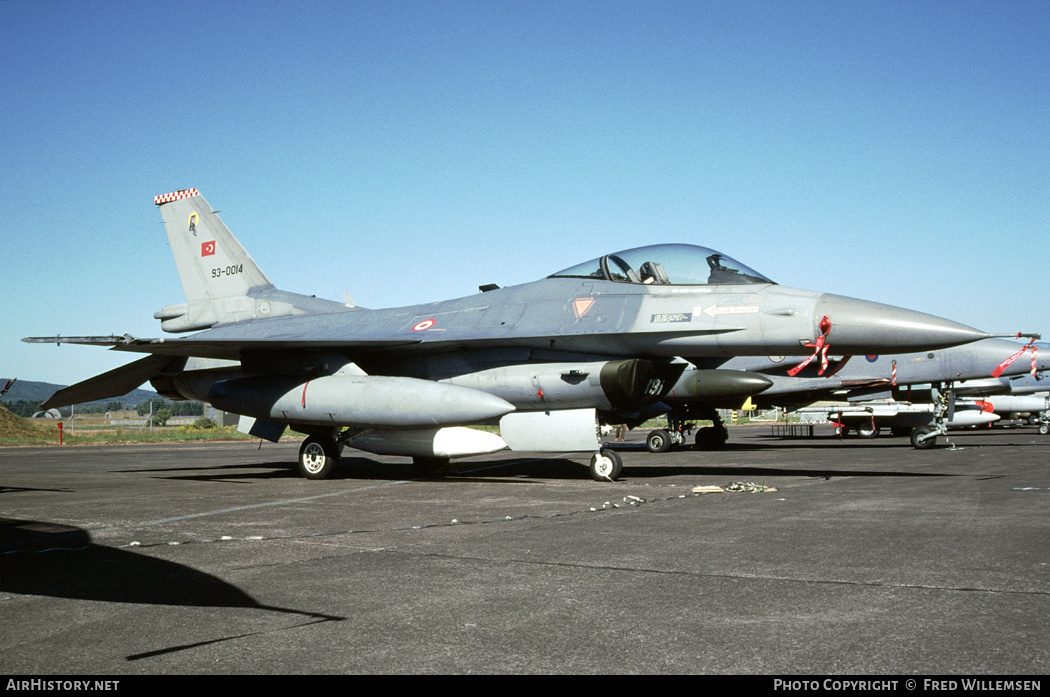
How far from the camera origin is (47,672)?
2990 mm

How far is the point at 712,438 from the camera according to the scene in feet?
73.8

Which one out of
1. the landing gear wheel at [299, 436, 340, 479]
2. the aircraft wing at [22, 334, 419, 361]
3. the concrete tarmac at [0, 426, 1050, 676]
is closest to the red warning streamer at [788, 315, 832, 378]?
the concrete tarmac at [0, 426, 1050, 676]

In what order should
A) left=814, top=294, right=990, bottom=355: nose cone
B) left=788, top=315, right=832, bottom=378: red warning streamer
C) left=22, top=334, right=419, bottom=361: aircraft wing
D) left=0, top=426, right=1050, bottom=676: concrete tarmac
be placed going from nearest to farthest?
left=0, top=426, right=1050, bottom=676: concrete tarmac, left=814, top=294, right=990, bottom=355: nose cone, left=788, top=315, right=832, bottom=378: red warning streamer, left=22, top=334, right=419, bottom=361: aircraft wing

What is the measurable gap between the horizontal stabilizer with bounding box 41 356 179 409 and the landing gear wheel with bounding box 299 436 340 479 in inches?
129

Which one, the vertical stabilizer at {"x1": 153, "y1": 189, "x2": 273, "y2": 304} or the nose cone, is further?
the vertical stabilizer at {"x1": 153, "y1": 189, "x2": 273, "y2": 304}

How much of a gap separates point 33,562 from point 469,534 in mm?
2952

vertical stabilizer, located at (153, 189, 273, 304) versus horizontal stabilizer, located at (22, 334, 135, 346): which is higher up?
vertical stabilizer, located at (153, 189, 273, 304)

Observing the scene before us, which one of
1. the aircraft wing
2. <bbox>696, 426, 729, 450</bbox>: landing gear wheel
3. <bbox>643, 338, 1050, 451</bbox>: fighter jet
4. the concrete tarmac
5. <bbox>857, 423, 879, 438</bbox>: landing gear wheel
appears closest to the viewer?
the concrete tarmac

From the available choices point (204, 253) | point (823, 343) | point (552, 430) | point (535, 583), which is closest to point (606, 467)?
point (552, 430)

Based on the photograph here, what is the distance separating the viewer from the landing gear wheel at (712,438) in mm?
22328

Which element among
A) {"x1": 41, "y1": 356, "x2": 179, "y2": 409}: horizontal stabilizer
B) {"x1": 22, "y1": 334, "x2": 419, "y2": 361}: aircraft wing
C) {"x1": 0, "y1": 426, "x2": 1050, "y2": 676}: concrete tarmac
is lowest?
{"x1": 0, "y1": 426, "x2": 1050, "y2": 676}: concrete tarmac

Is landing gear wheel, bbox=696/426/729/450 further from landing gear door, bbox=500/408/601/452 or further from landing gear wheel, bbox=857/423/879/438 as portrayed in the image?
landing gear door, bbox=500/408/601/452

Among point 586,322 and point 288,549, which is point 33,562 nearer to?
point 288,549

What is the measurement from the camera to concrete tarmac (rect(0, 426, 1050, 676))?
3127 millimetres
